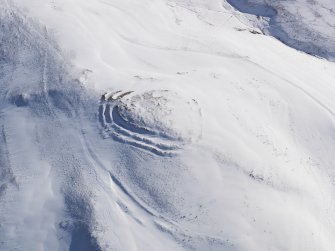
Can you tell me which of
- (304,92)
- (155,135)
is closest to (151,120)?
(155,135)

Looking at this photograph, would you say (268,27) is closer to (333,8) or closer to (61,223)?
(333,8)

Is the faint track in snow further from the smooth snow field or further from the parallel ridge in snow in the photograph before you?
the parallel ridge in snow

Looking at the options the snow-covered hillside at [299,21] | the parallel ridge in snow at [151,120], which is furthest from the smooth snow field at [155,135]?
the snow-covered hillside at [299,21]

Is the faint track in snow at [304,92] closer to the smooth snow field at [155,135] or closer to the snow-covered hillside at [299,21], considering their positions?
the smooth snow field at [155,135]

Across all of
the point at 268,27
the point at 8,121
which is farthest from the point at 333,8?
the point at 8,121

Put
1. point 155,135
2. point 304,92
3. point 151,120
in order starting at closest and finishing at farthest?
point 155,135 < point 151,120 < point 304,92

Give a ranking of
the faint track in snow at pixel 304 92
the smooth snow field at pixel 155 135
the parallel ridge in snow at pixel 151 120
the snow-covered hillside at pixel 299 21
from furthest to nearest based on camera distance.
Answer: the snow-covered hillside at pixel 299 21, the faint track in snow at pixel 304 92, the parallel ridge in snow at pixel 151 120, the smooth snow field at pixel 155 135

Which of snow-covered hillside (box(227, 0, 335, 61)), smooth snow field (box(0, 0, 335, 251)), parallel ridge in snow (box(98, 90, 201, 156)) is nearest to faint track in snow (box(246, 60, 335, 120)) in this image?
smooth snow field (box(0, 0, 335, 251))

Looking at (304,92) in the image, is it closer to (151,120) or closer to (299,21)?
(299,21)

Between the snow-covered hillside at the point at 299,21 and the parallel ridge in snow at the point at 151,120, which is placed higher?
the snow-covered hillside at the point at 299,21
